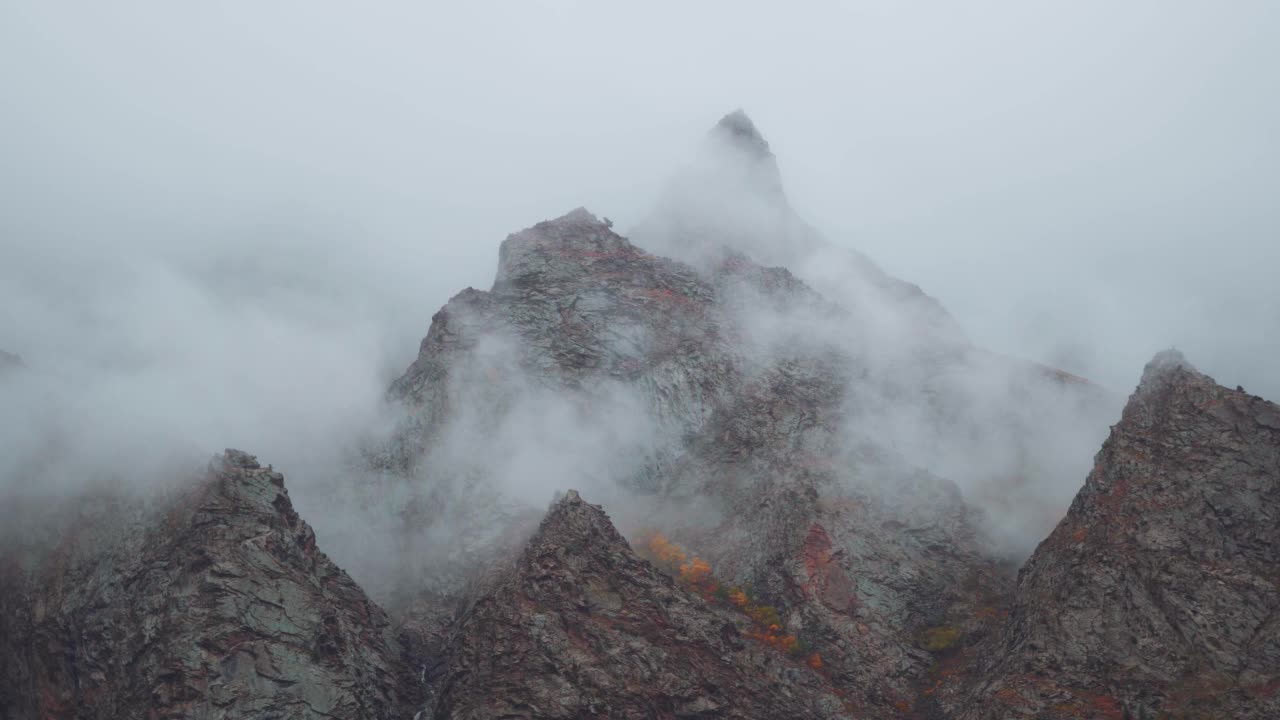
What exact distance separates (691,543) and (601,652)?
18.4m

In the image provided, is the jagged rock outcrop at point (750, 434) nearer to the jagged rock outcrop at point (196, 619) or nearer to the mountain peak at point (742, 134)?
the jagged rock outcrop at point (196, 619)

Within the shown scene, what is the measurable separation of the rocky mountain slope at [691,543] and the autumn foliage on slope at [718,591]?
0.23 metres

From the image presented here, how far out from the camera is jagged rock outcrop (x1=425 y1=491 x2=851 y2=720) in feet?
148

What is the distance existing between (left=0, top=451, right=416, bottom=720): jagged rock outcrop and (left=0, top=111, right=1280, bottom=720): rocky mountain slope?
0.19 metres

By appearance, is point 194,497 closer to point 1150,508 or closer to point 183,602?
point 183,602

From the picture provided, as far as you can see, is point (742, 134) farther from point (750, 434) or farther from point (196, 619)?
point (196, 619)

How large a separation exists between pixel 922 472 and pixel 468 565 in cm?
3740

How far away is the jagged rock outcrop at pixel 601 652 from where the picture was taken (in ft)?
148

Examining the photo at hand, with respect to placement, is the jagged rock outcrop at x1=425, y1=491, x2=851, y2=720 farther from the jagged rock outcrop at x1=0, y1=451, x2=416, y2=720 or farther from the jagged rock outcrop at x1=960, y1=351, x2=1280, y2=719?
the jagged rock outcrop at x1=960, y1=351, x2=1280, y2=719

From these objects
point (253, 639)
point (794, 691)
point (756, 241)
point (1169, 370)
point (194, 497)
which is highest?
point (756, 241)

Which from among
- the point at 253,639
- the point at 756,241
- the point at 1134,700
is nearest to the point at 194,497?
the point at 253,639

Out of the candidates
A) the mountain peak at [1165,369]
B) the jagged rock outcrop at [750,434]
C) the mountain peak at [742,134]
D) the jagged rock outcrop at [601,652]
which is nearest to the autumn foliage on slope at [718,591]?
the jagged rock outcrop at [750,434]

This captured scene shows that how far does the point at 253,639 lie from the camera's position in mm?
45062

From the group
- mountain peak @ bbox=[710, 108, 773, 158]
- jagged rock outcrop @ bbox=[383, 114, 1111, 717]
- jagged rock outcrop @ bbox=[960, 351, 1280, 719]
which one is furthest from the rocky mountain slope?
mountain peak @ bbox=[710, 108, 773, 158]
